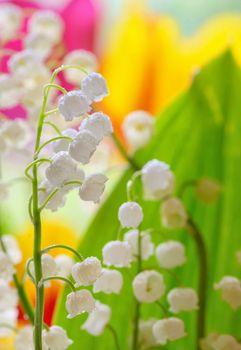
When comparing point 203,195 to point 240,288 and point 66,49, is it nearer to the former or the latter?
point 240,288

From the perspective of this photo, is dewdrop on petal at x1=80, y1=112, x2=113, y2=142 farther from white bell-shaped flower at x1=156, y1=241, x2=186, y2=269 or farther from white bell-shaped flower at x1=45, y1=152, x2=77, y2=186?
white bell-shaped flower at x1=156, y1=241, x2=186, y2=269

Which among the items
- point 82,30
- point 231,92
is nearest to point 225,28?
point 82,30

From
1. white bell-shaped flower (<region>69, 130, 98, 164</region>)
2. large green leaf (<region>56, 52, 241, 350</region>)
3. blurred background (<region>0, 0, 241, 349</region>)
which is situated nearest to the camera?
white bell-shaped flower (<region>69, 130, 98, 164</region>)

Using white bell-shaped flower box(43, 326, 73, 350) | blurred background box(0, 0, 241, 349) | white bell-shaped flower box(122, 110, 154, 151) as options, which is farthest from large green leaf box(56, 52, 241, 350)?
blurred background box(0, 0, 241, 349)

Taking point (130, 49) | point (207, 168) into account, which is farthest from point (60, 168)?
point (130, 49)

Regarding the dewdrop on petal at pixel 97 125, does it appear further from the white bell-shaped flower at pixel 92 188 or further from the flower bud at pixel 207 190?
the flower bud at pixel 207 190

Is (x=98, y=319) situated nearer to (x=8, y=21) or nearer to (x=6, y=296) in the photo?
(x=6, y=296)
